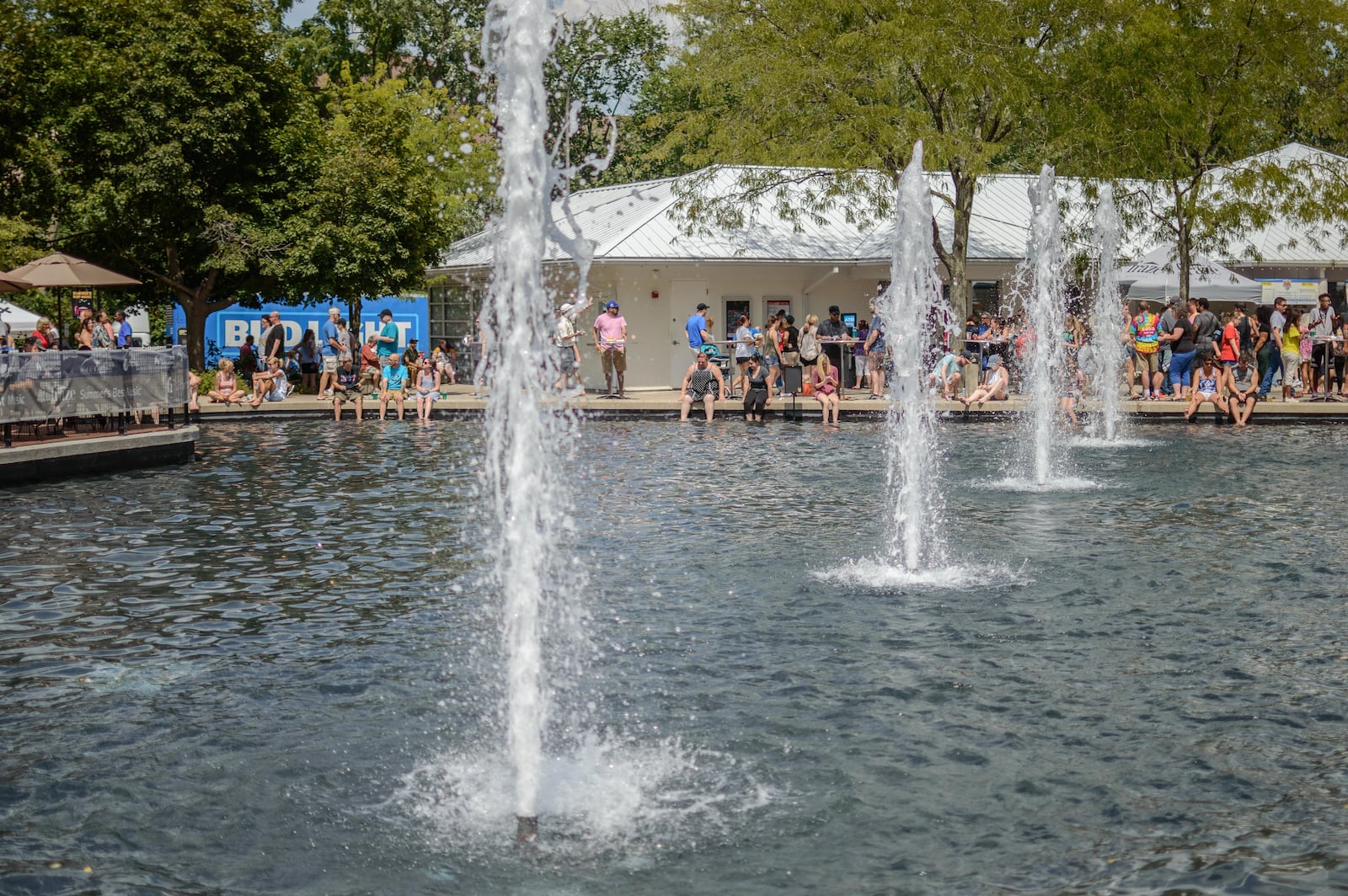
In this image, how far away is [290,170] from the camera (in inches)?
1463

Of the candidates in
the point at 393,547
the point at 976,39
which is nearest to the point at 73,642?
the point at 393,547

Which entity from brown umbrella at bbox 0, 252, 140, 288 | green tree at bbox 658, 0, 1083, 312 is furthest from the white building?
brown umbrella at bbox 0, 252, 140, 288

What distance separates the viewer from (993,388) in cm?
2873

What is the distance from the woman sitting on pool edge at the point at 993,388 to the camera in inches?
1107

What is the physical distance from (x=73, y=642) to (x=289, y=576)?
242cm

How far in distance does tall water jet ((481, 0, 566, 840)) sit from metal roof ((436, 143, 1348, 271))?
2684cm

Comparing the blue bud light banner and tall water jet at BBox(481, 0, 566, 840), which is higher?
the blue bud light banner

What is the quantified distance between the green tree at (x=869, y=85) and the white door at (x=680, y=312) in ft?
7.74

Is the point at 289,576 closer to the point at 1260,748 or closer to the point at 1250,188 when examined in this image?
the point at 1260,748

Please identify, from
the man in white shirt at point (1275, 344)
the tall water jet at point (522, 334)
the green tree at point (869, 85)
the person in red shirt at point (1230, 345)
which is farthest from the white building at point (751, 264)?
the tall water jet at point (522, 334)

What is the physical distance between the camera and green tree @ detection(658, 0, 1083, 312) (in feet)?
105

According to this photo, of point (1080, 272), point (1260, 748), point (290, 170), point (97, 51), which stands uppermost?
point (97, 51)

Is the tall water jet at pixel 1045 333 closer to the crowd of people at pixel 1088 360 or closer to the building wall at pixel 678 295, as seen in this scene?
the crowd of people at pixel 1088 360

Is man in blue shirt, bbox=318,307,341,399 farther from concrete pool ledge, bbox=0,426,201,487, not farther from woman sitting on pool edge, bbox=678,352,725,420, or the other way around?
concrete pool ledge, bbox=0,426,201,487
